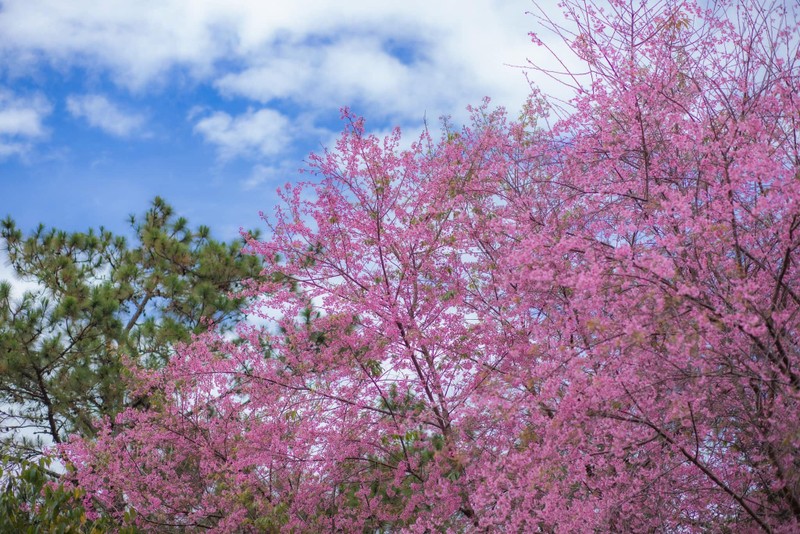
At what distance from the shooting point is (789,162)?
200 inches

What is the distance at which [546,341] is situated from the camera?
16.9ft

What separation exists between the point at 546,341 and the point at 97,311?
919 centimetres

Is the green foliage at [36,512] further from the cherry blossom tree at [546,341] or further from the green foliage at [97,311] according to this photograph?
the green foliage at [97,311]

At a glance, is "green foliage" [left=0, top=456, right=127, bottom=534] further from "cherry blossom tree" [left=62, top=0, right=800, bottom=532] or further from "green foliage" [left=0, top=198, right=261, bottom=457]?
"green foliage" [left=0, top=198, right=261, bottom=457]

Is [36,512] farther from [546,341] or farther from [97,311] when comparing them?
[97,311]

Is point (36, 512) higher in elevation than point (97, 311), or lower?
lower

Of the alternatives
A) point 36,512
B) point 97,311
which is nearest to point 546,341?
point 36,512

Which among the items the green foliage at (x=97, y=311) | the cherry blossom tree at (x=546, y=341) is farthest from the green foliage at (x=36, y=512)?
the green foliage at (x=97, y=311)

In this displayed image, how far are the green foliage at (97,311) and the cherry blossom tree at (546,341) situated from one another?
307 centimetres

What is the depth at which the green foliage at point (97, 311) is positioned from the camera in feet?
38.1

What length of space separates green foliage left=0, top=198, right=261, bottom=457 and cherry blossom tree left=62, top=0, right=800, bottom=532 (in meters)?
3.07

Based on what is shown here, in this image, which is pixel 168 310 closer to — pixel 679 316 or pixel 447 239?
pixel 447 239

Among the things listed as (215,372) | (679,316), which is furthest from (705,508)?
(215,372)

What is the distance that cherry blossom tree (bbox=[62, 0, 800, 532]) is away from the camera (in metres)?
4.48
